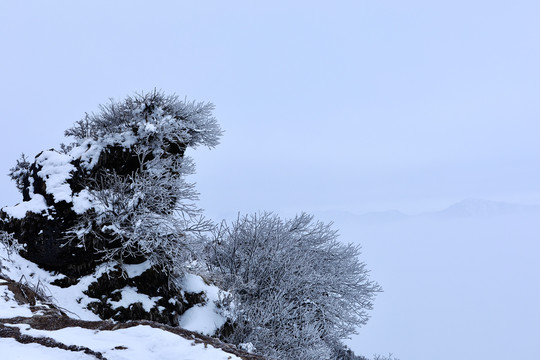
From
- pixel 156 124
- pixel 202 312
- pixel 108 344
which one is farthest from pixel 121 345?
pixel 156 124

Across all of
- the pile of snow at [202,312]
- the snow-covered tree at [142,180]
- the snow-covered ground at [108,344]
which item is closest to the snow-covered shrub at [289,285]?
the pile of snow at [202,312]

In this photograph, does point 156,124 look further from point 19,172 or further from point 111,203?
point 19,172

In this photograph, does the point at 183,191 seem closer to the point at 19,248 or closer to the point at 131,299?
the point at 131,299

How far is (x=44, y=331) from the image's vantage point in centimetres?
482

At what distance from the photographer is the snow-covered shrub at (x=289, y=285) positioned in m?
13.2

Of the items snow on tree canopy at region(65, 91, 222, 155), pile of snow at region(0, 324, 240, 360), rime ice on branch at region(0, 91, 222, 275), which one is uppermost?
snow on tree canopy at region(65, 91, 222, 155)

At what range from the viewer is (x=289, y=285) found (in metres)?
15.8

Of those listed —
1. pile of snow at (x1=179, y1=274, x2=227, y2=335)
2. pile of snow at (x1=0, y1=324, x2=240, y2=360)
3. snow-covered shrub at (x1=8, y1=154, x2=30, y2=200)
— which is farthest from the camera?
snow-covered shrub at (x1=8, y1=154, x2=30, y2=200)

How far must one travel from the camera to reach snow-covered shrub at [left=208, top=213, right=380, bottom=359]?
43.3 feet

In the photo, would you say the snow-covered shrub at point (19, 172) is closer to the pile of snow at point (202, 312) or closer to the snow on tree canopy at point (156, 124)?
the snow on tree canopy at point (156, 124)

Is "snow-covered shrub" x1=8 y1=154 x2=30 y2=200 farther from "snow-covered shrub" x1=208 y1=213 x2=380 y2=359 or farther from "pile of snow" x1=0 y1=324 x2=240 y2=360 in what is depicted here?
"pile of snow" x1=0 y1=324 x2=240 y2=360

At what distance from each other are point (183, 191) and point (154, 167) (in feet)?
3.59

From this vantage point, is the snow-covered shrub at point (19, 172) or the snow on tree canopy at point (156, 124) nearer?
the snow on tree canopy at point (156, 124)

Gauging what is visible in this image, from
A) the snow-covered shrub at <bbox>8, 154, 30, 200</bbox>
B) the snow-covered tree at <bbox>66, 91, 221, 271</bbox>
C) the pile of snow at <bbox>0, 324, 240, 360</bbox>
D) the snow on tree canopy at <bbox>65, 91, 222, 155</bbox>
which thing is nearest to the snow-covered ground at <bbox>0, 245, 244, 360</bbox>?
the pile of snow at <bbox>0, 324, 240, 360</bbox>
